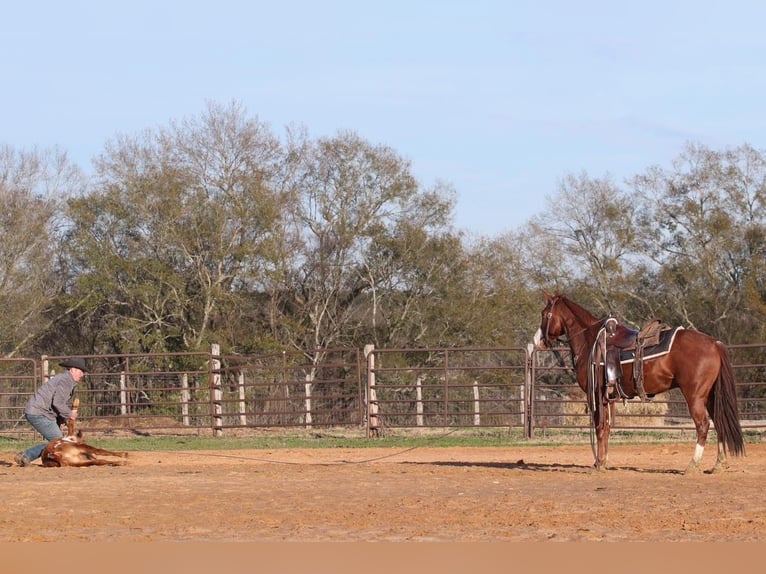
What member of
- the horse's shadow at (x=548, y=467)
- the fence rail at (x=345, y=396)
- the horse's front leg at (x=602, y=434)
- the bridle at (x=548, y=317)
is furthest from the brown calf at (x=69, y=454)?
the fence rail at (x=345, y=396)

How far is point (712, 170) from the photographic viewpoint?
134ft

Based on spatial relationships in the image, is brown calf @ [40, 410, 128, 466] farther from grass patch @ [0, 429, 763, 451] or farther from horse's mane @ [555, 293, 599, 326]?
horse's mane @ [555, 293, 599, 326]

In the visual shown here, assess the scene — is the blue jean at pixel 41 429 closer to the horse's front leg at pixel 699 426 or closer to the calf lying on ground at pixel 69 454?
the calf lying on ground at pixel 69 454

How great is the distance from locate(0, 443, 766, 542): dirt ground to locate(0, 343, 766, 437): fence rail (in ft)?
13.3

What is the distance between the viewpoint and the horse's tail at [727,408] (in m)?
12.0

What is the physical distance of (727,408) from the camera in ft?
39.4

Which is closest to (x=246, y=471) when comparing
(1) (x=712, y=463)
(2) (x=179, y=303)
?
(1) (x=712, y=463)

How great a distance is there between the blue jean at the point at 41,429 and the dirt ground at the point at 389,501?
26 centimetres

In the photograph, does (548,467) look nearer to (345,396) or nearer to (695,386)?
(695,386)

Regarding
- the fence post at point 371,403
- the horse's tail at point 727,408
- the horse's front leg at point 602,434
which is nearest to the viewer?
the horse's tail at point 727,408

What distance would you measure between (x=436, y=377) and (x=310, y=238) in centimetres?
848

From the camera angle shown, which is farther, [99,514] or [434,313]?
[434,313]

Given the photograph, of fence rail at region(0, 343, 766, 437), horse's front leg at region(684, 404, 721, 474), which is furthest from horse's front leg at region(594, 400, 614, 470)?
A: fence rail at region(0, 343, 766, 437)

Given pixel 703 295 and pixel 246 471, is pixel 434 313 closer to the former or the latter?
pixel 703 295
